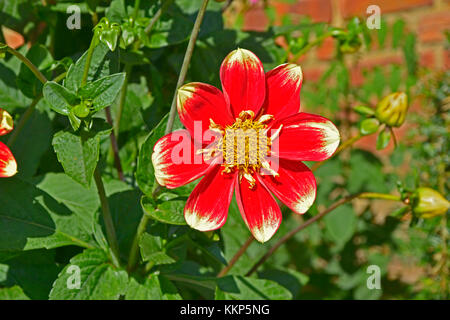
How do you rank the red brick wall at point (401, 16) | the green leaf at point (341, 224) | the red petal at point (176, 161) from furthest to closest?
1. the red brick wall at point (401, 16)
2. the green leaf at point (341, 224)
3. the red petal at point (176, 161)

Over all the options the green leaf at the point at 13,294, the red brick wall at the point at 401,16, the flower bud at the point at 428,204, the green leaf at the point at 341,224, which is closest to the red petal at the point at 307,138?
the flower bud at the point at 428,204

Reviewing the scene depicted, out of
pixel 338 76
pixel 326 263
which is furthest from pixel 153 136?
pixel 326 263

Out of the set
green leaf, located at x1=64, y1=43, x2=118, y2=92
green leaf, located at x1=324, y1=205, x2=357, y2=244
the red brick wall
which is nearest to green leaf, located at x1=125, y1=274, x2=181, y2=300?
green leaf, located at x1=64, y1=43, x2=118, y2=92

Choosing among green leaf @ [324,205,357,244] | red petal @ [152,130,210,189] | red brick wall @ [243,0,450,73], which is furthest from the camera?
red brick wall @ [243,0,450,73]

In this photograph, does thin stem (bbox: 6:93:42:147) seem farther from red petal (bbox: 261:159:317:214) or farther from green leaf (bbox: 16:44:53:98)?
red petal (bbox: 261:159:317:214)

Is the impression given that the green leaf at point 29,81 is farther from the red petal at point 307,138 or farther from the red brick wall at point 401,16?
the red brick wall at point 401,16
